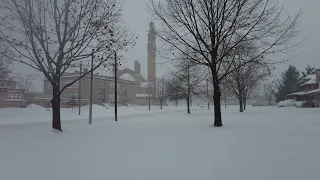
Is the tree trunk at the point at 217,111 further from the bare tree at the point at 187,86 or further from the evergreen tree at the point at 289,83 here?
the evergreen tree at the point at 289,83

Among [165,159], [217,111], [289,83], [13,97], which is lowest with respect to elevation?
[165,159]

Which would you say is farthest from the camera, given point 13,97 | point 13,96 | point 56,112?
point 13,96

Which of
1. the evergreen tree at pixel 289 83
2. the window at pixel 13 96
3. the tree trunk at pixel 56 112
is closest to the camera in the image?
the tree trunk at pixel 56 112

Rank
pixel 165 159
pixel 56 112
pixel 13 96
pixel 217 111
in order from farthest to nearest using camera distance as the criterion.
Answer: pixel 13 96 < pixel 217 111 < pixel 56 112 < pixel 165 159

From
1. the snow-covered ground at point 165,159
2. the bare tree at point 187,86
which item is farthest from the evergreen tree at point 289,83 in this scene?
the snow-covered ground at point 165,159

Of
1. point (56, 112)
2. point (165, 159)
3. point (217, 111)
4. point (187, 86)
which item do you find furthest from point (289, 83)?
point (165, 159)

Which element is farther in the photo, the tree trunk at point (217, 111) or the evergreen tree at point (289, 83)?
the evergreen tree at point (289, 83)

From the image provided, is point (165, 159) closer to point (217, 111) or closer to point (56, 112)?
point (56, 112)

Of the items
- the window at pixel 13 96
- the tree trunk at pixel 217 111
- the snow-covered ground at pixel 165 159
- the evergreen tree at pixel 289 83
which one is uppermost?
the evergreen tree at pixel 289 83

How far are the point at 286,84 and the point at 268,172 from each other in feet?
274

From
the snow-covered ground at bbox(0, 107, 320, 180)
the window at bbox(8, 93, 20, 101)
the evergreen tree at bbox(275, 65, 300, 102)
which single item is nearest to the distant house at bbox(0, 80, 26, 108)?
the window at bbox(8, 93, 20, 101)

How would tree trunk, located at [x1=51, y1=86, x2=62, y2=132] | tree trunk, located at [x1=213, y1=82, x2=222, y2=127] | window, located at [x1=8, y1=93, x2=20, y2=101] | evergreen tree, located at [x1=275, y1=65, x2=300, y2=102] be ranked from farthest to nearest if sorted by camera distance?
1. evergreen tree, located at [x1=275, y1=65, x2=300, y2=102]
2. window, located at [x1=8, y1=93, x2=20, y2=101]
3. tree trunk, located at [x1=213, y1=82, x2=222, y2=127]
4. tree trunk, located at [x1=51, y1=86, x2=62, y2=132]

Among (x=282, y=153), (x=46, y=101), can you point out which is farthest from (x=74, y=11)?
(x=46, y=101)

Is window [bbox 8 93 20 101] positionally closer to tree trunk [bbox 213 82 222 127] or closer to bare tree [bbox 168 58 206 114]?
bare tree [bbox 168 58 206 114]
